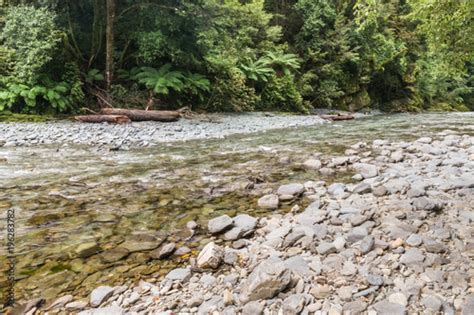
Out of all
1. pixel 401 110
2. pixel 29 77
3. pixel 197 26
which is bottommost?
pixel 401 110

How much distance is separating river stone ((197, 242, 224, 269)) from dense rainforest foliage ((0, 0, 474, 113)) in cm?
327

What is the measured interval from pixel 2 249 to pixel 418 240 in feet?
11.6

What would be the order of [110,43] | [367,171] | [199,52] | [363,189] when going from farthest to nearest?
[199,52]
[110,43]
[367,171]
[363,189]

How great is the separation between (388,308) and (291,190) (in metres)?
2.29

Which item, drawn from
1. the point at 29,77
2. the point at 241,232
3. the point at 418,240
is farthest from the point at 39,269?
the point at 29,77

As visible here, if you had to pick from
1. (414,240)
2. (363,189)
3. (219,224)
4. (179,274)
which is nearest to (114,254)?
(179,274)

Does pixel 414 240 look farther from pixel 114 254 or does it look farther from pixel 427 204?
pixel 114 254

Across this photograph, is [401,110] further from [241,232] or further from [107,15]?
[241,232]

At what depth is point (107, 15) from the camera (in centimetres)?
1106

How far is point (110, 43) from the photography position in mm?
11195

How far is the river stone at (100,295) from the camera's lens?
2180 mm

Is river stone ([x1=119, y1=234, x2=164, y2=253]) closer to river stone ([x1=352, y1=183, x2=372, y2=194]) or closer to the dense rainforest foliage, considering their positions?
river stone ([x1=352, y1=183, x2=372, y2=194])

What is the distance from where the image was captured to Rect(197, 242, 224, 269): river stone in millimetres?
2554

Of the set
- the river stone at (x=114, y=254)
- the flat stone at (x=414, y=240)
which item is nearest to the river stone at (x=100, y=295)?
the river stone at (x=114, y=254)
